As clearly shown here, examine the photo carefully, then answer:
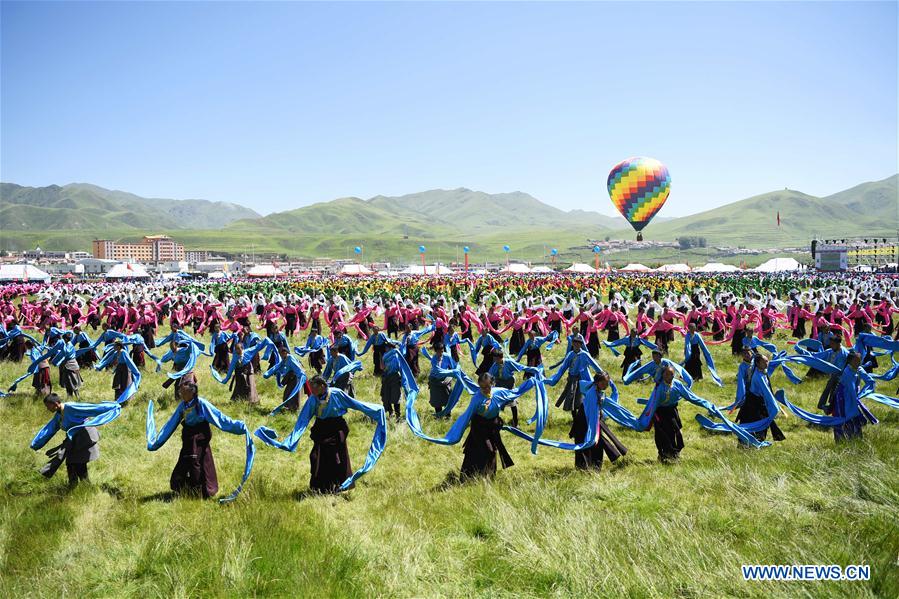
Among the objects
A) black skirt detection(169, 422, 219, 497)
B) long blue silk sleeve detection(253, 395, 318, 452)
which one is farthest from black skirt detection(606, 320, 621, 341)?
black skirt detection(169, 422, 219, 497)

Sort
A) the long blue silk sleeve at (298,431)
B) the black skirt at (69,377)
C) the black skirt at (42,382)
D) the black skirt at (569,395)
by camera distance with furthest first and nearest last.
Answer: the black skirt at (42,382) < the black skirt at (69,377) < the black skirt at (569,395) < the long blue silk sleeve at (298,431)

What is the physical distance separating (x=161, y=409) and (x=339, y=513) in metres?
7.89

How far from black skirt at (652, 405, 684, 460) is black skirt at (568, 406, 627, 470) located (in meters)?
0.70

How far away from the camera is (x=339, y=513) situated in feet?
25.5

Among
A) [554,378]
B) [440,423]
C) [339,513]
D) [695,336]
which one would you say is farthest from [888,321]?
[339,513]

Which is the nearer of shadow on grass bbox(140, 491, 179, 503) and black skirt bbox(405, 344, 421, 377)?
shadow on grass bbox(140, 491, 179, 503)

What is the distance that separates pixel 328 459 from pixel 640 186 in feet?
159

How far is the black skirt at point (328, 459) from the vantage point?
8398 millimetres

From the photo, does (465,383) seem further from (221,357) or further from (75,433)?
(221,357)

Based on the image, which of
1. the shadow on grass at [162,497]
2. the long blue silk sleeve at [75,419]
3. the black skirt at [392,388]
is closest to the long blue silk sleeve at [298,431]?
the shadow on grass at [162,497]

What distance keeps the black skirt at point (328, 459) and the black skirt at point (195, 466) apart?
1479 mm

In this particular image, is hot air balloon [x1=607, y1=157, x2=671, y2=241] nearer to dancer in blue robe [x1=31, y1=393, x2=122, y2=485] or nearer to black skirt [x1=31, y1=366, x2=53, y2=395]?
black skirt [x1=31, y1=366, x2=53, y2=395]

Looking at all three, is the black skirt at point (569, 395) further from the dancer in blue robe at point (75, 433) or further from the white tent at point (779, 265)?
the white tent at point (779, 265)

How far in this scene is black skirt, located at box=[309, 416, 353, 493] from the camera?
8.40m
